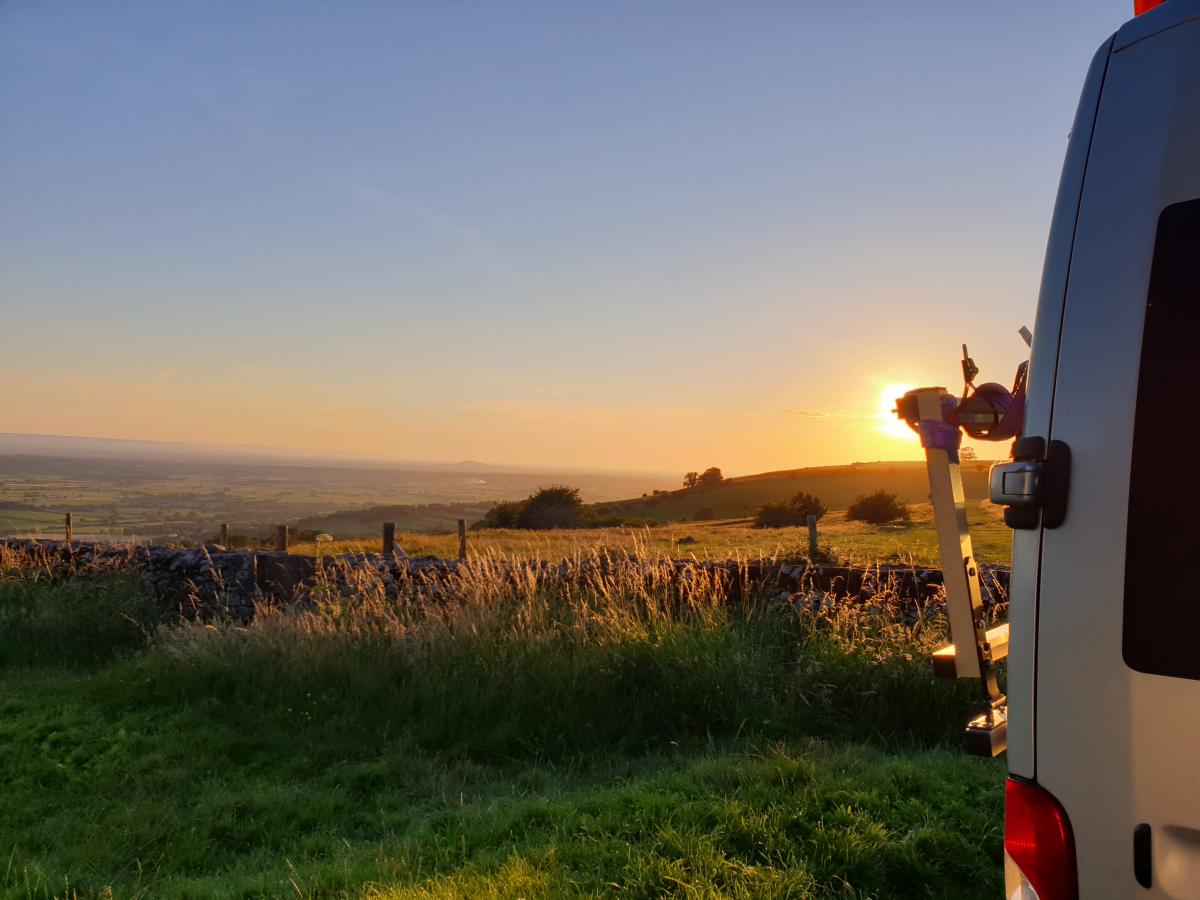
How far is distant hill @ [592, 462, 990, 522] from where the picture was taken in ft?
171

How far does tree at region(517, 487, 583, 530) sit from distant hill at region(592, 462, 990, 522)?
4748 millimetres

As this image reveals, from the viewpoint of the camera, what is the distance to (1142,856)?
145cm

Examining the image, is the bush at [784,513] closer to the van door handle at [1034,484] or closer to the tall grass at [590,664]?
the tall grass at [590,664]

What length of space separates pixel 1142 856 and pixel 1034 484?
0.63 meters

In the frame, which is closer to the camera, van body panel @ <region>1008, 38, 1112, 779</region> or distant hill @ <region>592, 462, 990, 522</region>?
van body panel @ <region>1008, 38, 1112, 779</region>

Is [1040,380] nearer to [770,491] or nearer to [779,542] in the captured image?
[779,542]

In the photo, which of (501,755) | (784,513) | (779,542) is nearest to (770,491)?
(784,513)

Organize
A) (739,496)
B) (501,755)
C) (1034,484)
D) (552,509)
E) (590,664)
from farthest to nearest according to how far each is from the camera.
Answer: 1. (739,496)
2. (552,509)
3. (590,664)
4. (501,755)
5. (1034,484)

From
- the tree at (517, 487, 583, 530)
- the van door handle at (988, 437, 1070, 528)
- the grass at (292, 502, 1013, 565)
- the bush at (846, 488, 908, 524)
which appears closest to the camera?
the van door handle at (988, 437, 1070, 528)

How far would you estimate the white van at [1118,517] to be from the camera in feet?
4.69

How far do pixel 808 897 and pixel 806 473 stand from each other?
67637 millimetres

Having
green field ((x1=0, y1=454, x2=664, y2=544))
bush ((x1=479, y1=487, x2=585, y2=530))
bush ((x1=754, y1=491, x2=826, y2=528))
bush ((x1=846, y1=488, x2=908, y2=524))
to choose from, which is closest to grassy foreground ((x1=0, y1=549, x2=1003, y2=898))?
green field ((x1=0, y1=454, x2=664, y2=544))

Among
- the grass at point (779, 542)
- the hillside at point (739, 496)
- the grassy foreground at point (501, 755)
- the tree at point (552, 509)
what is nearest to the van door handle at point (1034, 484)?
the grassy foreground at point (501, 755)

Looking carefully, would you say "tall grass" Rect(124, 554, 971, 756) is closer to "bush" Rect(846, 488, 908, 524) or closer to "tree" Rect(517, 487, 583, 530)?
"bush" Rect(846, 488, 908, 524)
